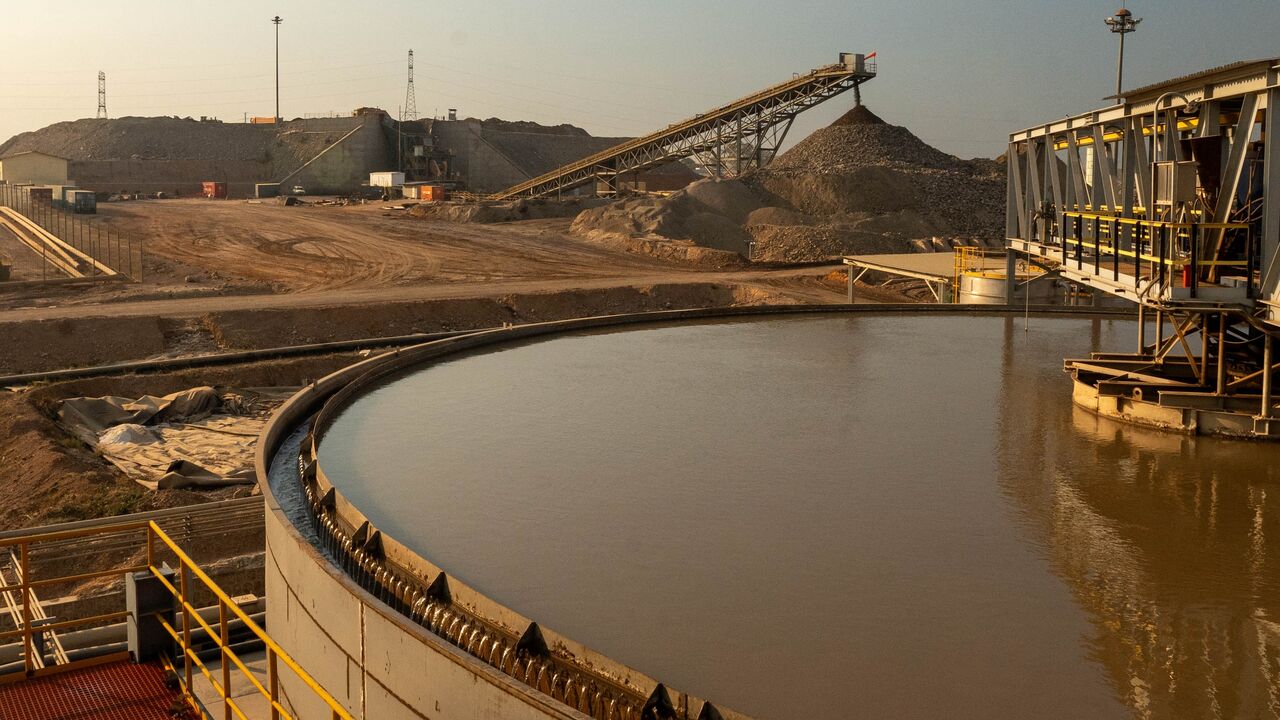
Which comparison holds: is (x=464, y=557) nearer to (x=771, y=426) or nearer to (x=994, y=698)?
(x=994, y=698)

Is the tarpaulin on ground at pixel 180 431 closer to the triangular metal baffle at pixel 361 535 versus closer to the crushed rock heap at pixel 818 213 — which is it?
the triangular metal baffle at pixel 361 535

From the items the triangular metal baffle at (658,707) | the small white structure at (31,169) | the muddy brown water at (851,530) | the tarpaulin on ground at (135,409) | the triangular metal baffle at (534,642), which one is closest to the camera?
the triangular metal baffle at (658,707)

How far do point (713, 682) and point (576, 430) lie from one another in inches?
242

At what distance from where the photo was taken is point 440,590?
24.4 ft

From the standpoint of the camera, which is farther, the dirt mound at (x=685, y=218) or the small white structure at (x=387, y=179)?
the small white structure at (x=387, y=179)

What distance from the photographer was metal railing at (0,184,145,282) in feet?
130

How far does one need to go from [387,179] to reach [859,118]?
30.9 m

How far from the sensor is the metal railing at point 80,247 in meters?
39.6

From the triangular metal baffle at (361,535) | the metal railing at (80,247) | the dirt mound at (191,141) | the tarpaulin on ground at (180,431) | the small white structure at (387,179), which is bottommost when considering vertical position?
the tarpaulin on ground at (180,431)

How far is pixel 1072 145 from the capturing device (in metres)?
16.4

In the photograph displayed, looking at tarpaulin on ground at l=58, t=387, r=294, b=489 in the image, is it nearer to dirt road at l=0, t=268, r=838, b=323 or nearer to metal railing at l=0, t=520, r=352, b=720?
dirt road at l=0, t=268, r=838, b=323

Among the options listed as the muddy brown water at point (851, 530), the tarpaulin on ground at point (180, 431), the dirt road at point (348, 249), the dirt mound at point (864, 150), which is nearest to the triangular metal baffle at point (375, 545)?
the muddy brown water at point (851, 530)

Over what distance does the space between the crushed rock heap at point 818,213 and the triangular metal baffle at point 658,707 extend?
131 feet

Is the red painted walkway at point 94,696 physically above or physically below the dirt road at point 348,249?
below
